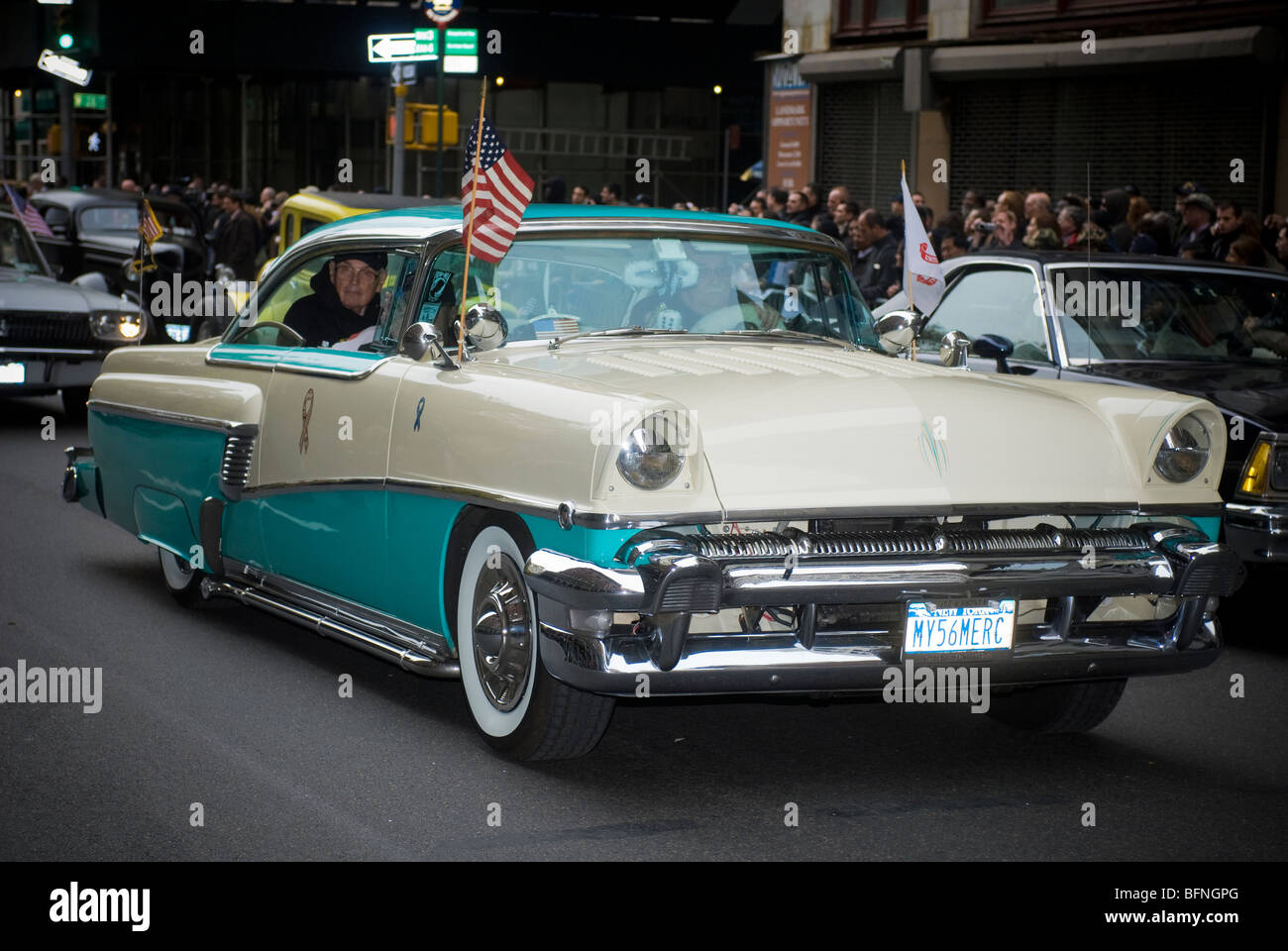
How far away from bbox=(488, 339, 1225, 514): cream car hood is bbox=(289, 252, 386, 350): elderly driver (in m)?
1.02

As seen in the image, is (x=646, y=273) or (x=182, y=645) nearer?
(x=646, y=273)

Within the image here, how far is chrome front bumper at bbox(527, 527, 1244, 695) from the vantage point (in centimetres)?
504

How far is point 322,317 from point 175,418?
88 cm

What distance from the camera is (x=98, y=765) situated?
5.67 meters

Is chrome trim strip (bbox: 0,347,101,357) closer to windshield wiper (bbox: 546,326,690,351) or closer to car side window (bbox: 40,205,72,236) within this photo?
car side window (bbox: 40,205,72,236)

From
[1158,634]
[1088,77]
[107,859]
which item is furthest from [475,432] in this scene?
[1088,77]

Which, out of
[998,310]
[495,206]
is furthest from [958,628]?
[998,310]

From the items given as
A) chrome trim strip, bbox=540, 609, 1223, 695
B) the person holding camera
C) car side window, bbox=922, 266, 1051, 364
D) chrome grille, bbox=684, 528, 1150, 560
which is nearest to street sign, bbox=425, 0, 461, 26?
the person holding camera

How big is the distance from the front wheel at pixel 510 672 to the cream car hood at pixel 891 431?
1.91 ft

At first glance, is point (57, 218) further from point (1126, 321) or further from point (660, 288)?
point (660, 288)

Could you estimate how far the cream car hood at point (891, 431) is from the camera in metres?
5.25

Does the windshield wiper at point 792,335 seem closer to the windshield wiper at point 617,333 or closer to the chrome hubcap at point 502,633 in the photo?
the windshield wiper at point 617,333
